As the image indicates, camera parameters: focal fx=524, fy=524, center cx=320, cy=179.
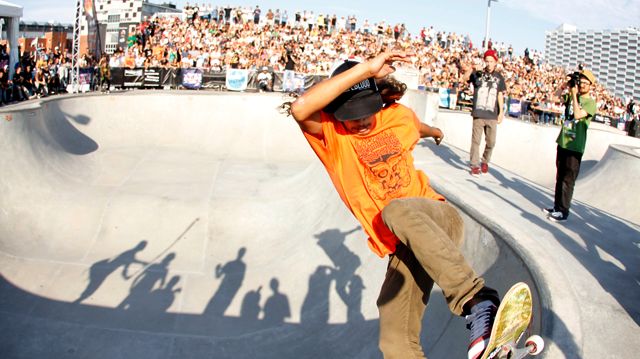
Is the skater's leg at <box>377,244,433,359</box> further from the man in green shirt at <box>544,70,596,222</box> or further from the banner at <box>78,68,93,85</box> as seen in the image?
the banner at <box>78,68,93,85</box>

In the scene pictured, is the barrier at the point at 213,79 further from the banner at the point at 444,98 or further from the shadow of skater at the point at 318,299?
the shadow of skater at the point at 318,299

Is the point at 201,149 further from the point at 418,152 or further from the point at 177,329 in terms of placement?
the point at 177,329

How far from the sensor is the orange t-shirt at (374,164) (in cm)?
280

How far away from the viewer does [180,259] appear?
8523 mm

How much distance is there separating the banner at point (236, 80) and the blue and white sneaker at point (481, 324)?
63.8ft

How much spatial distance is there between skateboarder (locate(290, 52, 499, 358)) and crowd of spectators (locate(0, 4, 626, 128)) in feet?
59.1

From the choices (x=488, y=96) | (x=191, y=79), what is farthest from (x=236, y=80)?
(x=488, y=96)

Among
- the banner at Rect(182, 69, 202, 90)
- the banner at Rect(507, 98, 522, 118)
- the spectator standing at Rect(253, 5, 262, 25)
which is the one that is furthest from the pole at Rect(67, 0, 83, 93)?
the banner at Rect(507, 98, 522, 118)

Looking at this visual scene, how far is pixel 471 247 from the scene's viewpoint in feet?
17.0

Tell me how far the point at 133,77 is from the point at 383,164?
63.9ft

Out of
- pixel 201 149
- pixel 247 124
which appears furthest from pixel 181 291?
pixel 247 124

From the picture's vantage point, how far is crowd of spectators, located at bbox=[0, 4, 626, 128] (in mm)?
22250

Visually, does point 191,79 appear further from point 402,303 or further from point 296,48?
point 402,303

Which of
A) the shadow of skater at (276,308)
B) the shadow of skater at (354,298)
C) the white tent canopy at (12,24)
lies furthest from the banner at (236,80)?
the shadow of skater at (354,298)
